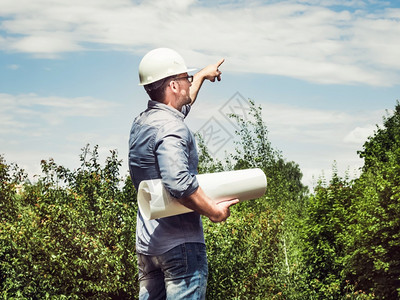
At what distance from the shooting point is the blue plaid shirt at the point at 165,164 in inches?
136

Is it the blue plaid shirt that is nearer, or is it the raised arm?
the blue plaid shirt

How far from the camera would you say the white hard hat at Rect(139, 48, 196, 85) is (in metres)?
3.86

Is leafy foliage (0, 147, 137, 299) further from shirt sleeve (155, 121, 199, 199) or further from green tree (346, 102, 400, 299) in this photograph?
green tree (346, 102, 400, 299)

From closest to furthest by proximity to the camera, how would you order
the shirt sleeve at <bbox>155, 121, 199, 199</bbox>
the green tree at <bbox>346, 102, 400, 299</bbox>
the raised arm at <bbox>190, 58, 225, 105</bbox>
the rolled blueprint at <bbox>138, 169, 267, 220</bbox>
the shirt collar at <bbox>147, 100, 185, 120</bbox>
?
1. the shirt sleeve at <bbox>155, 121, 199, 199</bbox>
2. the rolled blueprint at <bbox>138, 169, 267, 220</bbox>
3. the shirt collar at <bbox>147, 100, 185, 120</bbox>
4. the raised arm at <bbox>190, 58, 225, 105</bbox>
5. the green tree at <bbox>346, 102, 400, 299</bbox>

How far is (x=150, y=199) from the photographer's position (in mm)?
3740

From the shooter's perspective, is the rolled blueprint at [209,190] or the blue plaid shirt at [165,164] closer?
the blue plaid shirt at [165,164]

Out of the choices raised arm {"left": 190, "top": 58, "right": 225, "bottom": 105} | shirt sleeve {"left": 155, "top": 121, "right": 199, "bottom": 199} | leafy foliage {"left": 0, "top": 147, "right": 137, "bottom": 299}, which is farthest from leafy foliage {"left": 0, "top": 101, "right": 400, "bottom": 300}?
shirt sleeve {"left": 155, "top": 121, "right": 199, "bottom": 199}

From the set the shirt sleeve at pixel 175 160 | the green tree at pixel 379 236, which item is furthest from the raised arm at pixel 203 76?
the green tree at pixel 379 236

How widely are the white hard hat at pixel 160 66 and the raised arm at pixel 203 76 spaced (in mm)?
1246

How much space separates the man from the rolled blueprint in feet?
0.25

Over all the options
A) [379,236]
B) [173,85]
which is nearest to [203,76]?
[173,85]

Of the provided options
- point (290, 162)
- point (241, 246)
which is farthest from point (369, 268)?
point (290, 162)

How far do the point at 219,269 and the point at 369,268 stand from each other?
38.4ft

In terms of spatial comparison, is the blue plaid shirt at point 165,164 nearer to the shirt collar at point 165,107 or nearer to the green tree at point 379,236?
the shirt collar at point 165,107
